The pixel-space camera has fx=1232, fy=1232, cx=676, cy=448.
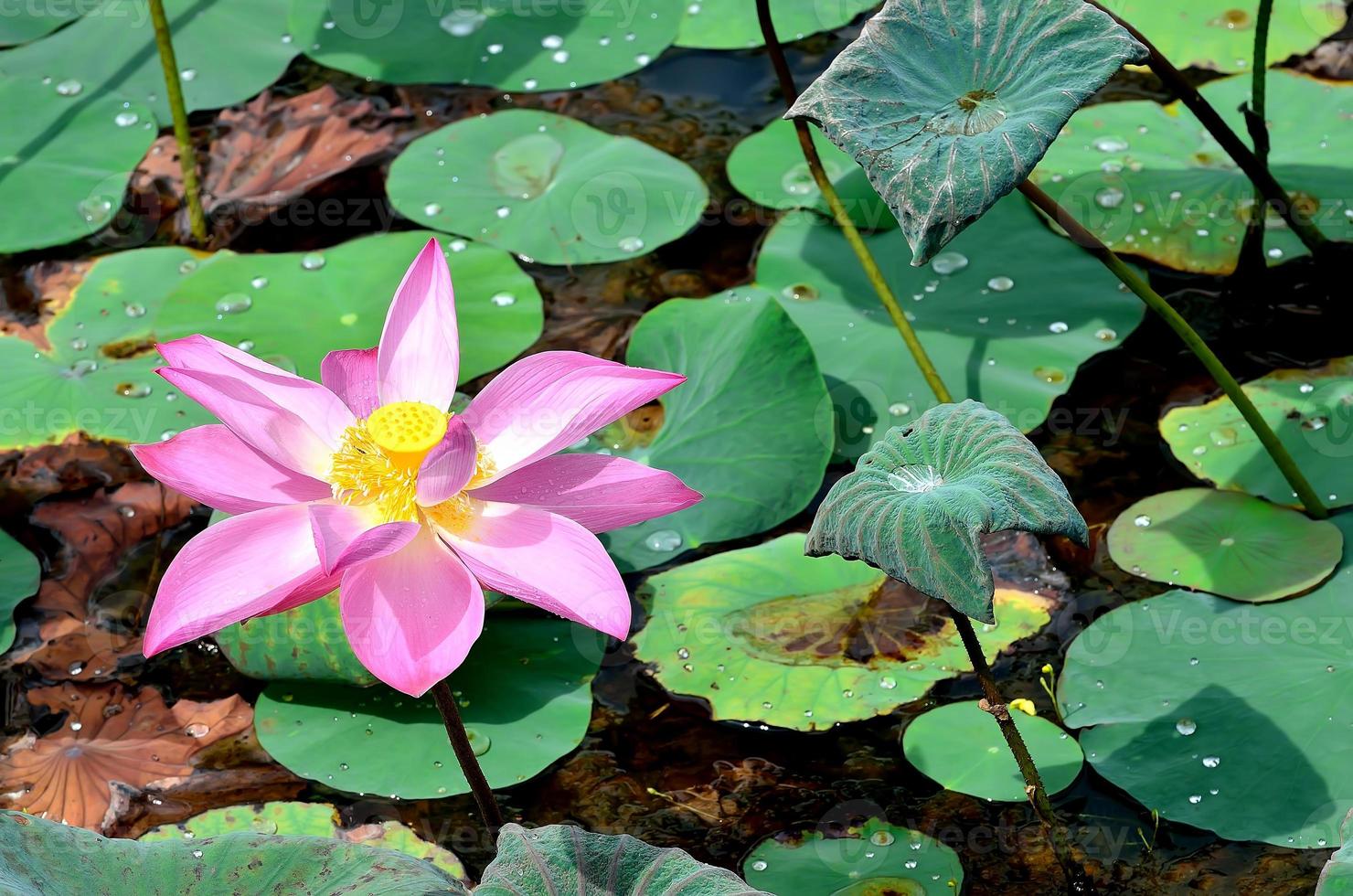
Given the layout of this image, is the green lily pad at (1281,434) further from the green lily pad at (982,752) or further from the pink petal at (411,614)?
the pink petal at (411,614)

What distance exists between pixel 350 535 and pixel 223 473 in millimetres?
169

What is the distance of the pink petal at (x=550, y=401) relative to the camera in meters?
1.46

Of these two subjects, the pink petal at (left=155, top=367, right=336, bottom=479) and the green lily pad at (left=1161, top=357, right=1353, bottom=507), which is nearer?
the pink petal at (left=155, top=367, right=336, bottom=479)

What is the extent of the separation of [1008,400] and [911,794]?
84 centimetres

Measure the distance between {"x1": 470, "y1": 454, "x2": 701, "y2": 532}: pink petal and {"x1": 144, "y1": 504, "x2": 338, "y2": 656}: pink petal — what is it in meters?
0.22

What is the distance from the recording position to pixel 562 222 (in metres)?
2.79

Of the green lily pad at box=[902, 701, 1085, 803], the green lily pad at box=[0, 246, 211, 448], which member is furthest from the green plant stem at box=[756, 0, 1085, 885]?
the green lily pad at box=[0, 246, 211, 448]

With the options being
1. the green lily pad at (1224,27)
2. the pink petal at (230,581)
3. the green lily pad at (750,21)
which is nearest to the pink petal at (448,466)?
the pink petal at (230,581)

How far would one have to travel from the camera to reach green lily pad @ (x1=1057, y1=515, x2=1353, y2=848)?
1781 millimetres

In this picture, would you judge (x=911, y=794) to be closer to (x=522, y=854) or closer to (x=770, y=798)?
(x=770, y=798)

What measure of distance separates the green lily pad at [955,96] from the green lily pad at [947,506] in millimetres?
233

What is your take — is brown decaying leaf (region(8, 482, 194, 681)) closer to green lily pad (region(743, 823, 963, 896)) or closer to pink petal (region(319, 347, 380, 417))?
pink petal (region(319, 347, 380, 417))

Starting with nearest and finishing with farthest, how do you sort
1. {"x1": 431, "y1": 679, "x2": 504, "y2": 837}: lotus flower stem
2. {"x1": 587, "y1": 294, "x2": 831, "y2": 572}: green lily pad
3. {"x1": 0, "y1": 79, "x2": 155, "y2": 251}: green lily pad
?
{"x1": 431, "y1": 679, "x2": 504, "y2": 837}: lotus flower stem, {"x1": 587, "y1": 294, "x2": 831, "y2": 572}: green lily pad, {"x1": 0, "y1": 79, "x2": 155, "y2": 251}: green lily pad

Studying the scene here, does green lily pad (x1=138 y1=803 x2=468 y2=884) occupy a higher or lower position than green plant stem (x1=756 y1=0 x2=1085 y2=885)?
lower
